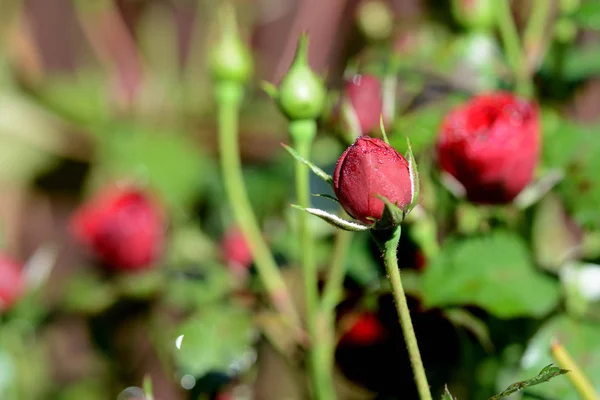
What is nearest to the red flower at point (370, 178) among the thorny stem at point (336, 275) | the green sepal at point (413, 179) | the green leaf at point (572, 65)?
the green sepal at point (413, 179)

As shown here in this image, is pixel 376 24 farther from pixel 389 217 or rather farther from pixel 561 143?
pixel 389 217

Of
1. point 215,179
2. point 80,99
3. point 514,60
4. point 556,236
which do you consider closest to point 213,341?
point 514,60

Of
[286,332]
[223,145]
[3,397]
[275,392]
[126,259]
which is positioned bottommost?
[275,392]

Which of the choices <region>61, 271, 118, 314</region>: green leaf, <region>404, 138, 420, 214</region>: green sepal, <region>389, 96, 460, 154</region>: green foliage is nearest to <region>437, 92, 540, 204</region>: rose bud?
<region>389, 96, 460, 154</region>: green foliage

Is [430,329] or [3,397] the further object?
[3,397]

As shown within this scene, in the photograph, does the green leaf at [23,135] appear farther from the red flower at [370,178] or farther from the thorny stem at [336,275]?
the red flower at [370,178]

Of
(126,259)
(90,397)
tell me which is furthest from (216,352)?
(90,397)

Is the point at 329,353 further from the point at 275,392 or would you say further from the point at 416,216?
the point at 275,392
